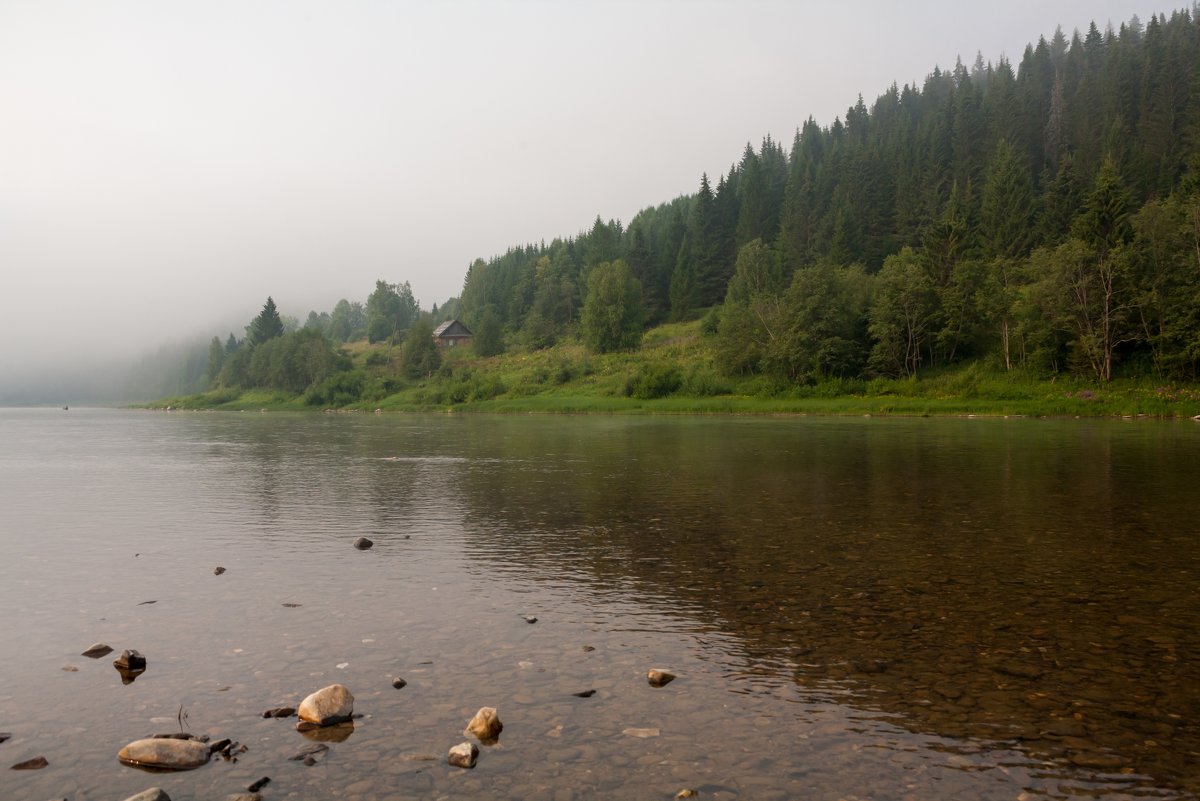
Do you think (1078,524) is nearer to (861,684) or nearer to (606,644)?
(861,684)

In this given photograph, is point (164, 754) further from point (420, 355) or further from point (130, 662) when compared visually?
point (420, 355)

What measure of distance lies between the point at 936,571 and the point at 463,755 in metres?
11.1

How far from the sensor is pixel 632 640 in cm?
1104

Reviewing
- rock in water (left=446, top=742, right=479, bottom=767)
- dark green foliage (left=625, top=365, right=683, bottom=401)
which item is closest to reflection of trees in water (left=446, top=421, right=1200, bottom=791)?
rock in water (left=446, top=742, right=479, bottom=767)

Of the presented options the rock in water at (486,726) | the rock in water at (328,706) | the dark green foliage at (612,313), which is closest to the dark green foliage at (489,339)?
the dark green foliage at (612,313)

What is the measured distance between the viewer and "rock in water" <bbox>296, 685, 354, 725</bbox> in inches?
324

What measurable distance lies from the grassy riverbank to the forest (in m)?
3.01

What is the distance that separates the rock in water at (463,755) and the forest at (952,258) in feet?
290

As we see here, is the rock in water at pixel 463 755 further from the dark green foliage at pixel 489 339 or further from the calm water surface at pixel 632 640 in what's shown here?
the dark green foliage at pixel 489 339

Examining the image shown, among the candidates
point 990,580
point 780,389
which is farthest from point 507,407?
point 990,580

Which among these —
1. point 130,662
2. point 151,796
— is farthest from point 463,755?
point 130,662

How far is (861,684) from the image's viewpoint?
9.23 meters

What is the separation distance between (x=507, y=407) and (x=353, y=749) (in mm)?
116611

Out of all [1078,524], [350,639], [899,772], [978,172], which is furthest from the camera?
[978,172]
